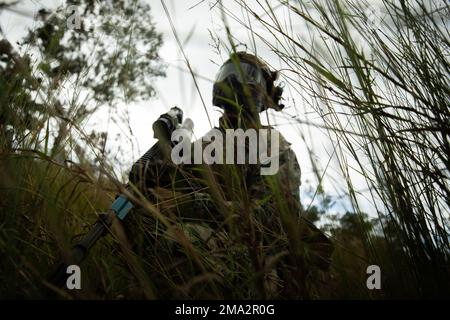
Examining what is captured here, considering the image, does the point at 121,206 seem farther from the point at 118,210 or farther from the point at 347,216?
the point at 347,216

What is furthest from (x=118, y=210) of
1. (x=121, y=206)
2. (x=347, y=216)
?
(x=347, y=216)

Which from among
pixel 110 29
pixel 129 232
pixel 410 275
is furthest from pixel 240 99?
pixel 410 275

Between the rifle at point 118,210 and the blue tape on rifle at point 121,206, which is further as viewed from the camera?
the blue tape on rifle at point 121,206

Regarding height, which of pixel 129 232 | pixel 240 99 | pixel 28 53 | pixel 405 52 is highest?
pixel 240 99

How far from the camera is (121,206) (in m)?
1.01

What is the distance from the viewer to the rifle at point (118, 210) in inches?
31.0

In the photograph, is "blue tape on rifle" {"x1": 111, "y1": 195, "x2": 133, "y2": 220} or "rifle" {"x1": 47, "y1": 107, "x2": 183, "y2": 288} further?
"blue tape on rifle" {"x1": 111, "y1": 195, "x2": 133, "y2": 220}

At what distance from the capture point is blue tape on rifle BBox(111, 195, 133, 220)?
3.30 feet

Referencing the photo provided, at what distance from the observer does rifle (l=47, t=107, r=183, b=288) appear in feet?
2.58

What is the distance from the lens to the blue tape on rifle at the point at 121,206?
3.30 feet

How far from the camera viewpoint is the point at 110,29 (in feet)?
4.46

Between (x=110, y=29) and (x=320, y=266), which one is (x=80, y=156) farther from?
(x=110, y=29)
